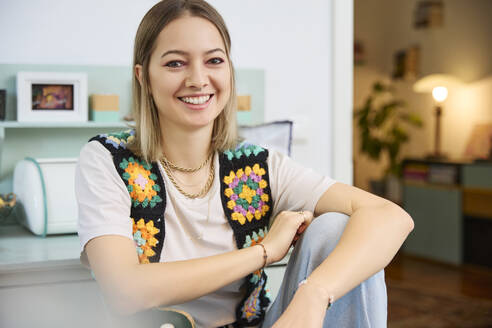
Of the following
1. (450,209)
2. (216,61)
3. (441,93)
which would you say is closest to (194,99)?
(216,61)

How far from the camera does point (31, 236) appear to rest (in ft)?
5.76

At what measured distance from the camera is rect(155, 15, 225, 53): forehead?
50.2 inches

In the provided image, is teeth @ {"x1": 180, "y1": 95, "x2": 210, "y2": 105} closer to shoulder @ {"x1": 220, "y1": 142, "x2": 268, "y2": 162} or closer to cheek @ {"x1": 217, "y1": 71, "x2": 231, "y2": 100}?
cheek @ {"x1": 217, "y1": 71, "x2": 231, "y2": 100}

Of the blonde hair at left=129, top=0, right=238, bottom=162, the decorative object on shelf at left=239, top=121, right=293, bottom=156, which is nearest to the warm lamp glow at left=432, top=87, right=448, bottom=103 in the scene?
the decorative object on shelf at left=239, top=121, right=293, bottom=156

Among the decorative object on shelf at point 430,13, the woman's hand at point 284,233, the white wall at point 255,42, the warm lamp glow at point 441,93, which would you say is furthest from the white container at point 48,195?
the decorative object on shelf at point 430,13

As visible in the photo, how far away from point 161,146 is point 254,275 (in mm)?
387

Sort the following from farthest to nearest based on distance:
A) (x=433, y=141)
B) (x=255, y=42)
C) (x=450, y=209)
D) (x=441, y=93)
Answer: (x=433, y=141)
(x=441, y=93)
(x=450, y=209)
(x=255, y=42)

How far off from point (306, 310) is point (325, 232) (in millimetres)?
216

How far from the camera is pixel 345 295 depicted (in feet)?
4.00

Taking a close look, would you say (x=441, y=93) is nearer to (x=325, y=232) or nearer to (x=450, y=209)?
(x=450, y=209)

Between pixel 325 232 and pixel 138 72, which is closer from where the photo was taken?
pixel 325 232

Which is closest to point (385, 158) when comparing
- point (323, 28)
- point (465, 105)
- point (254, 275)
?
point (465, 105)

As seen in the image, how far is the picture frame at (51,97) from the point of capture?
1.86 m

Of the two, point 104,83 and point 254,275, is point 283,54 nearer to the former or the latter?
point 104,83
